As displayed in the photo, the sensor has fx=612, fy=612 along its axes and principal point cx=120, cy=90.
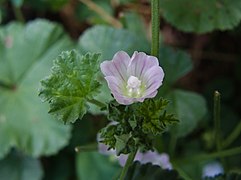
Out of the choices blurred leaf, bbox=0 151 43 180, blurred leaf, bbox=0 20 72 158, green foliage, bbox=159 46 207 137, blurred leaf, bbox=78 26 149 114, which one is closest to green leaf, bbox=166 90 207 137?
green foliage, bbox=159 46 207 137

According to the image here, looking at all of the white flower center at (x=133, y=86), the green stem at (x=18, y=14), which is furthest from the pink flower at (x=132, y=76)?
the green stem at (x=18, y=14)

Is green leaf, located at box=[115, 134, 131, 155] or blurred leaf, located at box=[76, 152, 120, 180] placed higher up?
green leaf, located at box=[115, 134, 131, 155]

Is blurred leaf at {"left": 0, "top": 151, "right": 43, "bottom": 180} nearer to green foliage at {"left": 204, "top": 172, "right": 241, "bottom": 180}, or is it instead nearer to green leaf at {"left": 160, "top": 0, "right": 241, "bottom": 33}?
green leaf at {"left": 160, "top": 0, "right": 241, "bottom": 33}

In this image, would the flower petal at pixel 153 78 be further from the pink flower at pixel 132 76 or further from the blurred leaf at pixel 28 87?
the blurred leaf at pixel 28 87

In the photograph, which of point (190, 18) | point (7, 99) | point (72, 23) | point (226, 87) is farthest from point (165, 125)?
point (72, 23)

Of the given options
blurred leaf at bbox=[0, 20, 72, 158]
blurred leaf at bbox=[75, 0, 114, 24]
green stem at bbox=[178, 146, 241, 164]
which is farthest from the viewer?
blurred leaf at bbox=[75, 0, 114, 24]

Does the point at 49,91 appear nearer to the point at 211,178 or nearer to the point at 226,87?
the point at 211,178

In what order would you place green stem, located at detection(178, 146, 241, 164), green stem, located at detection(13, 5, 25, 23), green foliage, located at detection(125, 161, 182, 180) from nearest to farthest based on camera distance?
green foliage, located at detection(125, 161, 182, 180), green stem, located at detection(178, 146, 241, 164), green stem, located at detection(13, 5, 25, 23)
